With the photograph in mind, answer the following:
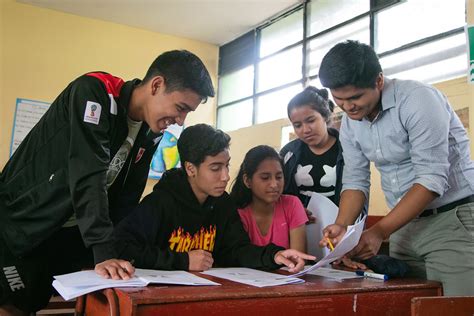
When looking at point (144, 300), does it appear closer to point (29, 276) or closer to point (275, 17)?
point (29, 276)

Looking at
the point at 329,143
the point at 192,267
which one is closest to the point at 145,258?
the point at 192,267

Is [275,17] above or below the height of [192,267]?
above

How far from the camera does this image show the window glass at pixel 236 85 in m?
5.81

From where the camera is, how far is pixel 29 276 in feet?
4.24

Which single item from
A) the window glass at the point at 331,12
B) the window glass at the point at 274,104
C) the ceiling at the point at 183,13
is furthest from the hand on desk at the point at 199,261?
the ceiling at the point at 183,13

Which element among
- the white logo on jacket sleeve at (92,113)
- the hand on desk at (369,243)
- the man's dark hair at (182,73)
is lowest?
the hand on desk at (369,243)

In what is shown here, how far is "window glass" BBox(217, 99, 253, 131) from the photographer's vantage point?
5746 mm

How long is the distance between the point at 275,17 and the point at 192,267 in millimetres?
4689

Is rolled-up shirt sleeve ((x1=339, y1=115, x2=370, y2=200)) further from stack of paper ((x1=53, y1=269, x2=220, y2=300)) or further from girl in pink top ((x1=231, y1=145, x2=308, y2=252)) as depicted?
stack of paper ((x1=53, y1=269, x2=220, y2=300))

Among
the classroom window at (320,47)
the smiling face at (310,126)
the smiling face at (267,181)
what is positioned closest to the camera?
the smiling face at (267,181)

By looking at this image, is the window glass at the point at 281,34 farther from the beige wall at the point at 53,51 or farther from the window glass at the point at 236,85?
the beige wall at the point at 53,51

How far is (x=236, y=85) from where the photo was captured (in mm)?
6055

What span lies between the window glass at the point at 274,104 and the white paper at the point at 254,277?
12.8 ft

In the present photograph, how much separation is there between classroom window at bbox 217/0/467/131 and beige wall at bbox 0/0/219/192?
32.6 inches
